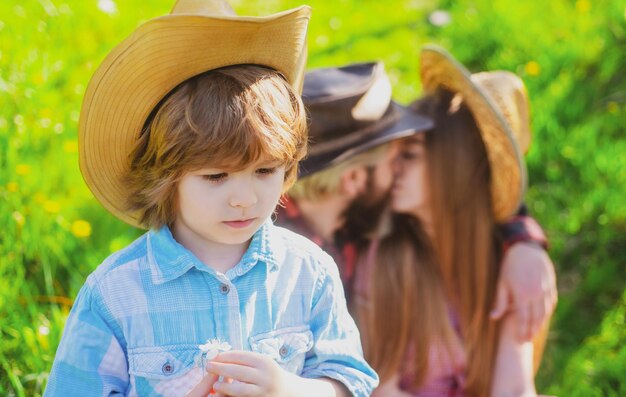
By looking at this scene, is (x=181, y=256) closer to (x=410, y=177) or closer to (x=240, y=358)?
(x=240, y=358)

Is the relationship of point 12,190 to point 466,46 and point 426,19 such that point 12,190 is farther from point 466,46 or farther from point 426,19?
point 426,19

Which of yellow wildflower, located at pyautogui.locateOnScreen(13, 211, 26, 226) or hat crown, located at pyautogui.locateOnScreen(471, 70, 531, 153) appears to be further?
hat crown, located at pyautogui.locateOnScreen(471, 70, 531, 153)

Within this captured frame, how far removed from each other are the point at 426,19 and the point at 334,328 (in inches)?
152

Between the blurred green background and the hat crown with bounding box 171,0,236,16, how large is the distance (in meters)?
1.20

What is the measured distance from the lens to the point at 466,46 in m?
5.12

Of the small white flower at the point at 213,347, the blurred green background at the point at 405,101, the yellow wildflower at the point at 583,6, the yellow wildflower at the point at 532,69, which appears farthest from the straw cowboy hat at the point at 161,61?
the yellow wildflower at the point at 583,6

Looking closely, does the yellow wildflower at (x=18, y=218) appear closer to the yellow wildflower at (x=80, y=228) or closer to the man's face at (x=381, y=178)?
the yellow wildflower at (x=80, y=228)

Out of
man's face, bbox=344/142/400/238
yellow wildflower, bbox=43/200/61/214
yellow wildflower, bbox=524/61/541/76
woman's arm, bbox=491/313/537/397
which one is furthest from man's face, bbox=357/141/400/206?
yellow wildflower, bbox=524/61/541/76

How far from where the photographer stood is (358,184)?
10.6 feet

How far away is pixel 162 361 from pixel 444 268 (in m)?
1.59

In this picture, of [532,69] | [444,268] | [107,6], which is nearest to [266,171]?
[444,268]

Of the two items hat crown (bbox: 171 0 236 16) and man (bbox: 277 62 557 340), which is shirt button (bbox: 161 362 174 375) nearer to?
hat crown (bbox: 171 0 236 16)

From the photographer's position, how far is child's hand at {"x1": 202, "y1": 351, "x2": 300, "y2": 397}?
1822 millimetres

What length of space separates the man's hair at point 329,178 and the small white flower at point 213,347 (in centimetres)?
123
